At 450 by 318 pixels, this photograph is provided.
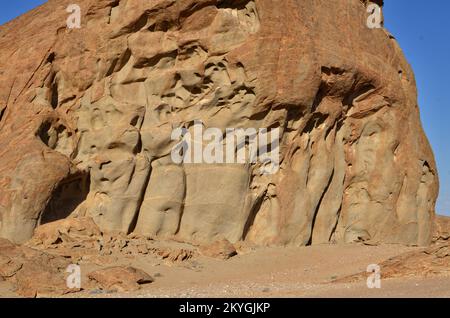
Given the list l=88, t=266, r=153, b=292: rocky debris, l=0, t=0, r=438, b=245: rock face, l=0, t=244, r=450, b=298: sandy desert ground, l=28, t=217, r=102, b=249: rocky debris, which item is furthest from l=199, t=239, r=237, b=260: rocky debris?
l=88, t=266, r=153, b=292: rocky debris

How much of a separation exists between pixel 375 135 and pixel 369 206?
7.21 feet

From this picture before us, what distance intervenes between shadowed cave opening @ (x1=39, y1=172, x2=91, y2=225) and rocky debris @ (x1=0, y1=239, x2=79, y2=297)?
1.90 m

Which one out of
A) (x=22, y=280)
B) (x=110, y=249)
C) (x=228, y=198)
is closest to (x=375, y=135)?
(x=228, y=198)

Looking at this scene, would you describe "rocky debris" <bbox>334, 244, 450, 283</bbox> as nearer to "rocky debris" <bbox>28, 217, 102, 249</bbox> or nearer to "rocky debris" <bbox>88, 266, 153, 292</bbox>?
"rocky debris" <bbox>88, 266, 153, 292</bbox>

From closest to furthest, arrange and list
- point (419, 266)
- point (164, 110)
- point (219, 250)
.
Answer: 1. point (419, 266)
2. point (219, 250)
3. point (164, 110)

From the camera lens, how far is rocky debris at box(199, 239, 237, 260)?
15.3 m

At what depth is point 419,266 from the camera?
12188mm

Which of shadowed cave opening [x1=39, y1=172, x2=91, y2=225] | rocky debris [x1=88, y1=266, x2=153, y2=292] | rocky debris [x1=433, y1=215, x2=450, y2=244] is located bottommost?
rocky debris [x1=88, y1=266, x2=153, y2=292]

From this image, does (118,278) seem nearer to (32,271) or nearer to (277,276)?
(32,271)

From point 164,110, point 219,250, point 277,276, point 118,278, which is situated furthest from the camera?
point 164,110

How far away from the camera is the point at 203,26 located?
1656 centimetres

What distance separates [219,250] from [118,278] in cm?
384

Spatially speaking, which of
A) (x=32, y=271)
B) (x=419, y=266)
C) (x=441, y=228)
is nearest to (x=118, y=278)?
(x=32, y=271)

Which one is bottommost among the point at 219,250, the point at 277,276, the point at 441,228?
the point at 277,276
